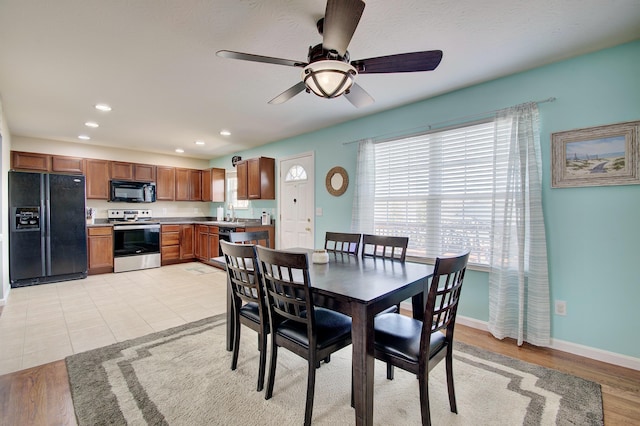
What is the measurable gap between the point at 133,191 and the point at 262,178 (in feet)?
9.58

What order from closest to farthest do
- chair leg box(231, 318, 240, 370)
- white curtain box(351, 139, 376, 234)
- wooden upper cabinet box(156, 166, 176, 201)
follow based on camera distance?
chair leg box(231, 318, 240, 370) < white curtain box(351, 139, 376, 234) < wooden upper cabinet box(156, 166, 176, 201)

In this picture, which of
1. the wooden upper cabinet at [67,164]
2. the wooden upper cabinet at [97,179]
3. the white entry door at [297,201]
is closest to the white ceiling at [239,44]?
the white entry door at [297,201]

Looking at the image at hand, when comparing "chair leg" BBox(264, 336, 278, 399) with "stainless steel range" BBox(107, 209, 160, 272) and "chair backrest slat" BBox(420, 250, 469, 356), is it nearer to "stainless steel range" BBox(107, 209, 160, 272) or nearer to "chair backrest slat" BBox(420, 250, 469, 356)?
"chair backrest slat" BBox(420, 250, 469, 356)

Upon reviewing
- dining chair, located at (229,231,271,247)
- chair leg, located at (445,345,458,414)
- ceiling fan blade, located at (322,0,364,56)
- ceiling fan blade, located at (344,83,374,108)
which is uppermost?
ceiling fan blade, located at (322,0,364,56)

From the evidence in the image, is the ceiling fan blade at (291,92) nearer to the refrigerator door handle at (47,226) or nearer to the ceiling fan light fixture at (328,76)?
the ceiling fan light fixture at (328,76)

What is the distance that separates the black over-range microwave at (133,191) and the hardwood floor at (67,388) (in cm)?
426

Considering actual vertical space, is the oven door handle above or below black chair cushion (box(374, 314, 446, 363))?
above

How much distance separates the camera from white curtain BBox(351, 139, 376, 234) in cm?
368

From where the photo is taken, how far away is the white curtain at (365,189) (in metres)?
3.68

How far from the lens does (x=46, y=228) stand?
4.48 metres

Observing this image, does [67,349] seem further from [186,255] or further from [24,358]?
[186,255]

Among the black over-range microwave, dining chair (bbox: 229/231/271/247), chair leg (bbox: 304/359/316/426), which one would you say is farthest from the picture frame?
the black over-range microwave

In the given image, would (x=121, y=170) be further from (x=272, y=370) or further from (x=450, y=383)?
(x=450, y=383)

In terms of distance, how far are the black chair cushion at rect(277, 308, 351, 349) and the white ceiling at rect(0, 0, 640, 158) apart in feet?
6.50
